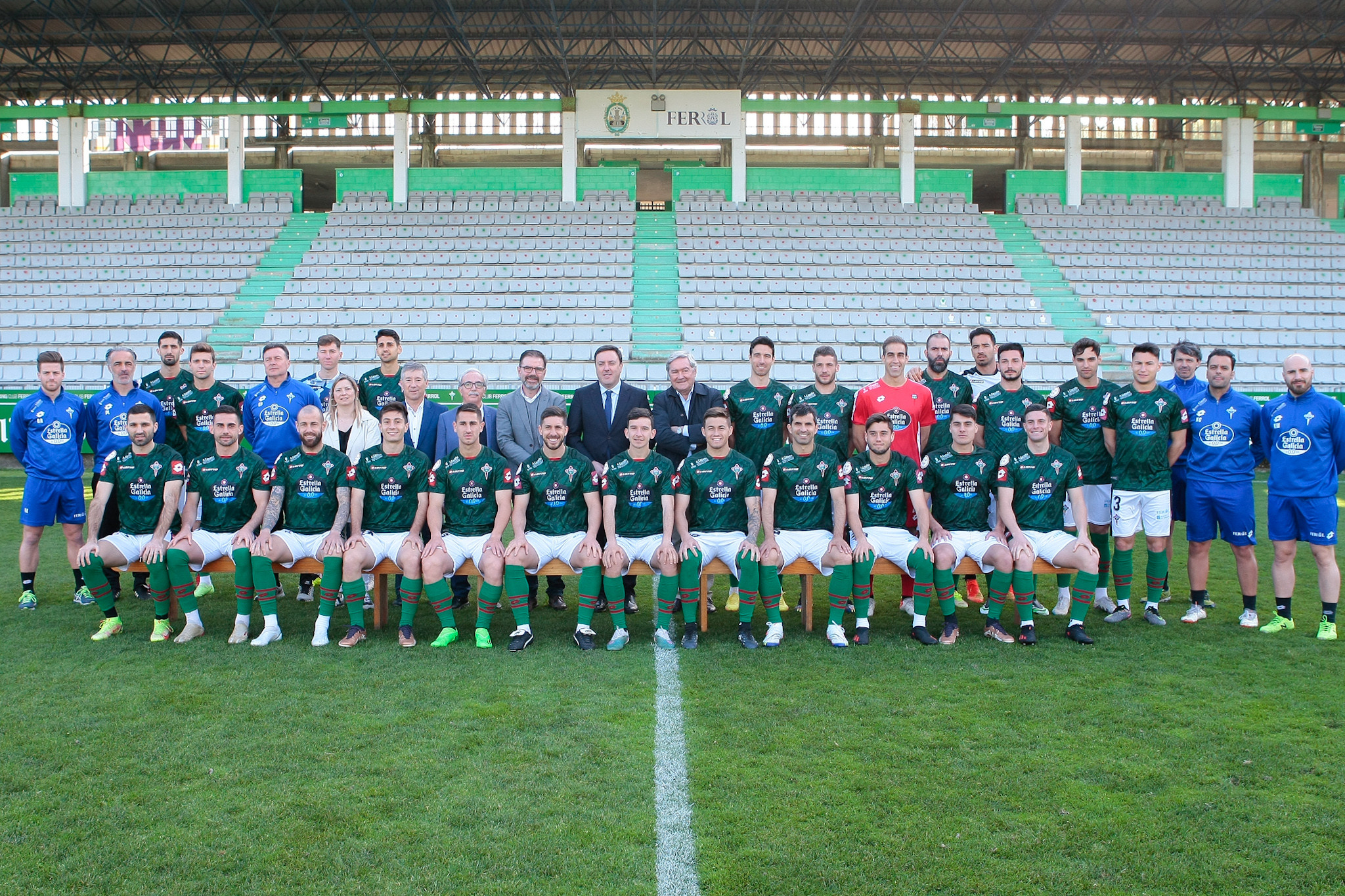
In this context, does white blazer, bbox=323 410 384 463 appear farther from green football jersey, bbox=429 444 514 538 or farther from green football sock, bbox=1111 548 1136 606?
green football sock, bbox=1111 548 1136 606

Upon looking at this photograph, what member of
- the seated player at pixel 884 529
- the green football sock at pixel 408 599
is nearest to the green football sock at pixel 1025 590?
the seated player at pixel 884 529

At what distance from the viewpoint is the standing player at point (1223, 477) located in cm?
618

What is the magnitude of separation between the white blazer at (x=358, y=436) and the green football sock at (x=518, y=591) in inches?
64.7

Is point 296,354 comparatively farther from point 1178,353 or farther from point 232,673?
point 1178,353

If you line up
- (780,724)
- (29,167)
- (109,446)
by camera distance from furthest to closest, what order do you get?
1. (29,167)
2. (109,446)
3. (780,724)

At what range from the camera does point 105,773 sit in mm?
3715

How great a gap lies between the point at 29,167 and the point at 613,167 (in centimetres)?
1907

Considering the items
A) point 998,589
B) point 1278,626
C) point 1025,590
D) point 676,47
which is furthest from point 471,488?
point 676,47

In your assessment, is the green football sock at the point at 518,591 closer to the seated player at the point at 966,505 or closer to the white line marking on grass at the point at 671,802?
the white line marking on grass at the point at 671,802

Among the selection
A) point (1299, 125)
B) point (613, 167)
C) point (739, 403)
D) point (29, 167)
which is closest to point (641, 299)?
point (613, 167)

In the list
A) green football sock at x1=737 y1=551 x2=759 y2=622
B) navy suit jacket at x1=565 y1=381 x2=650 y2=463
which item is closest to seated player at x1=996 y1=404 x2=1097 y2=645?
green football sock at x1=737 y1=551 x2=759 y2=622

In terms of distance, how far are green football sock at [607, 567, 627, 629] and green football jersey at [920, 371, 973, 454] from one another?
2.44 m

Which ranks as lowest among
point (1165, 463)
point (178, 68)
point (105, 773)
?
point (105, 773)

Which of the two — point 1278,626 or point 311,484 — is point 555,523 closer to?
point 311,484
